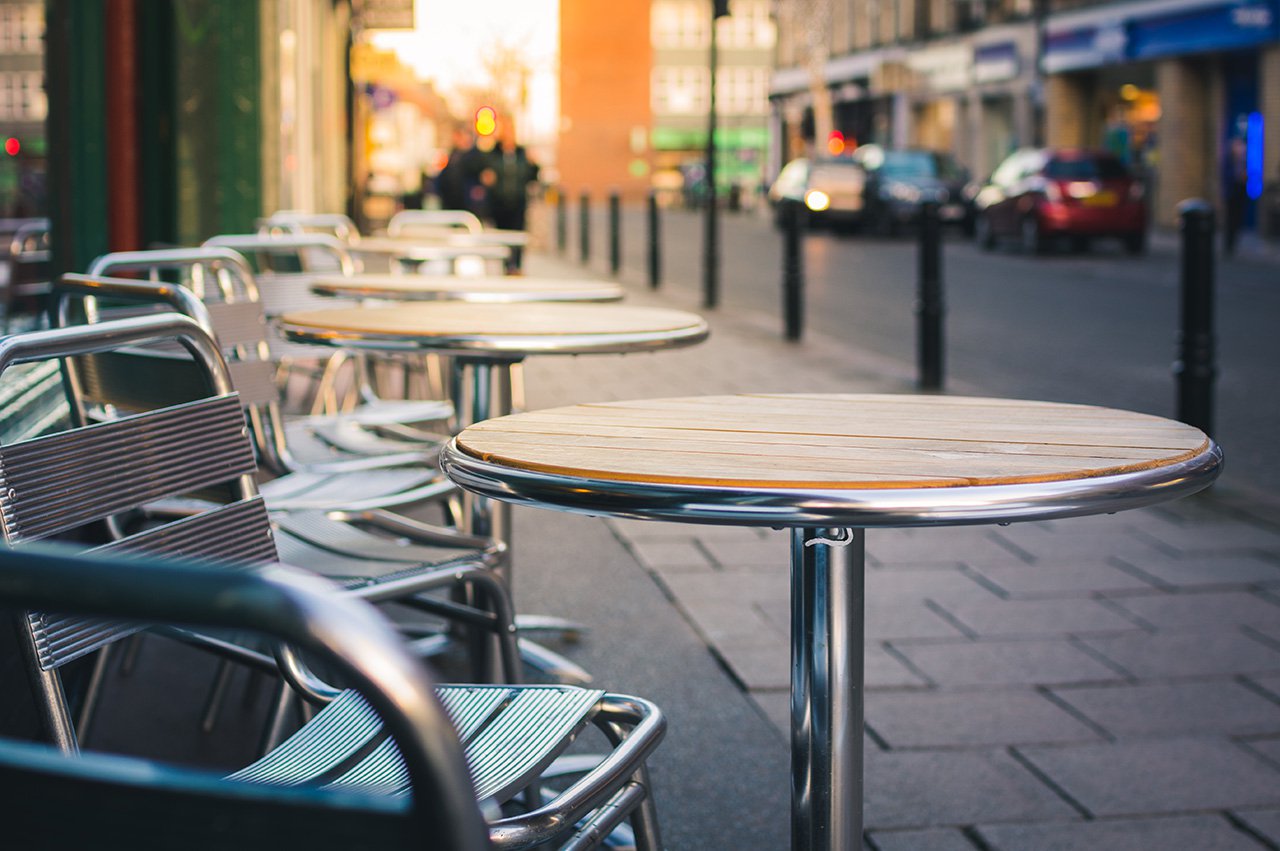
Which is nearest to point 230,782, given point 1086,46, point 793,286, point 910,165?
point 793,286

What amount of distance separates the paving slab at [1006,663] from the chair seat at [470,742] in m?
1.91

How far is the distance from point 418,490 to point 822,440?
1.53m

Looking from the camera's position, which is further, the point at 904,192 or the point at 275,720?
the point at 904,192

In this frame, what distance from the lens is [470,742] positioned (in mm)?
1766

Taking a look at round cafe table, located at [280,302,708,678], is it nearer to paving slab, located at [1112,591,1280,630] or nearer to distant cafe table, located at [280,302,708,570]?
distant cafe table, located at [280,302,708,570]

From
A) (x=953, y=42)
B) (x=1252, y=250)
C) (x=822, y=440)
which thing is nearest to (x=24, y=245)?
(x=822, y=440)

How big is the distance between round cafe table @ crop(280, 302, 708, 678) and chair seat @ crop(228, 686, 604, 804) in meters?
1.03

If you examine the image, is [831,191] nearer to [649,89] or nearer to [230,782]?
[230,782]

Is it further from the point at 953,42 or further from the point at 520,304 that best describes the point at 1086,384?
the point at 953,42

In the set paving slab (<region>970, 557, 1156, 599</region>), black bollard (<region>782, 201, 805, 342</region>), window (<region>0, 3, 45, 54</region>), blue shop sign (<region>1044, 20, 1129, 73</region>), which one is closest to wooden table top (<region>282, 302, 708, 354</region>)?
paving slab (<region>970, 557, 1156, 599</region>)

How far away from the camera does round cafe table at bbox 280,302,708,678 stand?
288 centimetres

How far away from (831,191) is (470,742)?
2548cm

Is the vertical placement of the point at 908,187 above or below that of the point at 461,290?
above

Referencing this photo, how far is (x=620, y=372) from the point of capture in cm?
948
